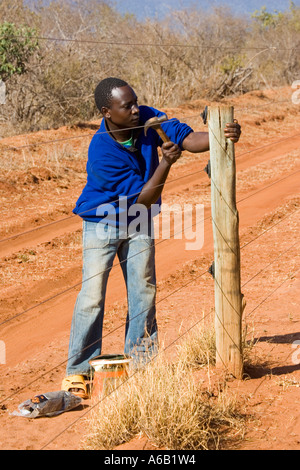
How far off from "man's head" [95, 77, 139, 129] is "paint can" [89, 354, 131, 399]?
1361 mm

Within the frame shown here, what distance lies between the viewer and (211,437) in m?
3.38

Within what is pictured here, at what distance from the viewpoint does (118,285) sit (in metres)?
6.81

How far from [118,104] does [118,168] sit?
37 centimetres

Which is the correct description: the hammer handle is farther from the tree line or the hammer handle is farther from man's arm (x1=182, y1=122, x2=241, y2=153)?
the tree line

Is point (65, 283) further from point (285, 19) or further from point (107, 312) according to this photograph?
point (285, 19)

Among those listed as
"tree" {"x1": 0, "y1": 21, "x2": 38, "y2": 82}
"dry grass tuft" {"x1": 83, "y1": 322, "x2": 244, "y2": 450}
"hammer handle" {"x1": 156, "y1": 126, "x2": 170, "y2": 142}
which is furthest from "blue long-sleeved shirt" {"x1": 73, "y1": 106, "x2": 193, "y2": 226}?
"tree" {"x1": 0, "y1": 21, "x2": 38, "y2": 82}

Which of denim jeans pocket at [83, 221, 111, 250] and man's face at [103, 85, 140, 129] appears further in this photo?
denim jeans pocket at [83, 221, 111, 250]

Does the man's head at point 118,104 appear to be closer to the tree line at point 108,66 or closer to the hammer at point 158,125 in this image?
the hammer at point 158,125

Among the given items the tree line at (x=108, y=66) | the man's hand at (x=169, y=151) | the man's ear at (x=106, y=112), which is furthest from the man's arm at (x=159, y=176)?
the tree line at (x=108, y=66)

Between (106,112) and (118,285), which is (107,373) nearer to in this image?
(106,112)

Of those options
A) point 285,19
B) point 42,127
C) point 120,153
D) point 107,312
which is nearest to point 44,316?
point 107,312

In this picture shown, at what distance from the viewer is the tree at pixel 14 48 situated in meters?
13.9

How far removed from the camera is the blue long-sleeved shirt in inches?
157

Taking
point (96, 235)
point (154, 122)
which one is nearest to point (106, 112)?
point (154, 122)
